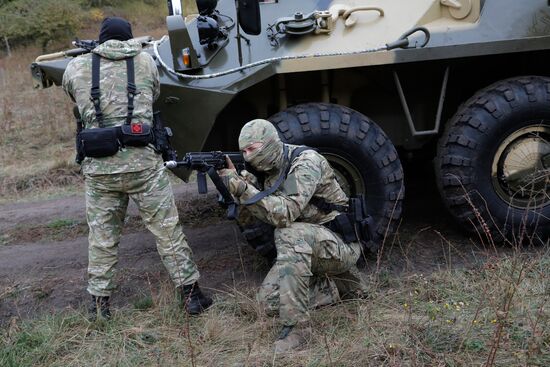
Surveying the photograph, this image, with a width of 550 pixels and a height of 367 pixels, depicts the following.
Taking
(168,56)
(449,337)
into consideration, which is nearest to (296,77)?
(168,56)

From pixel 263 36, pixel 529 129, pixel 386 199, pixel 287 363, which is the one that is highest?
pixel 263 36

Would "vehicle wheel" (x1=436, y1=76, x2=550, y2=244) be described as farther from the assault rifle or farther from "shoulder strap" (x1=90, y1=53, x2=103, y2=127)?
"shoulder strap" (x1=90, y1=53, x2=103, y2=127)

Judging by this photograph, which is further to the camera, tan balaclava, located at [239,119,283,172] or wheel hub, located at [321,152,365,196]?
wheel hub, located at [321,152,365,196]

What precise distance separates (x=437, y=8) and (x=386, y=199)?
4.51 feet

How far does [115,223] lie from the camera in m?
3.54

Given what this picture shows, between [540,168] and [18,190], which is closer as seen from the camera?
[540,168]

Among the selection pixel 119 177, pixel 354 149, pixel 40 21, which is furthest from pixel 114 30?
pixel 40 21

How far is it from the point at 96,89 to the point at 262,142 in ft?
3.16

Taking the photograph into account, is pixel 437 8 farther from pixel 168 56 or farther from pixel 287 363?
pixel 287 363

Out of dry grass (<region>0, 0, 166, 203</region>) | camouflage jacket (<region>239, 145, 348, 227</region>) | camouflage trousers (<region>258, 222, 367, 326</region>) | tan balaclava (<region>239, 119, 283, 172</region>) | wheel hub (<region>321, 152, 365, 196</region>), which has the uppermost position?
tan balaclava (<region>239, 119, 283, 172</region>)

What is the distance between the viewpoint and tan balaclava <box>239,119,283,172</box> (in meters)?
3.19

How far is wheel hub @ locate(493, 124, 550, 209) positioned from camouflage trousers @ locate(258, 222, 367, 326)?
125 cm

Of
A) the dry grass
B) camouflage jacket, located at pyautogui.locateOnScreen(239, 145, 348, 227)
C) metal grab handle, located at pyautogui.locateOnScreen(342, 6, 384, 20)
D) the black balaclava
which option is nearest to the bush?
the dry grass

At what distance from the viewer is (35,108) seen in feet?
35.0
